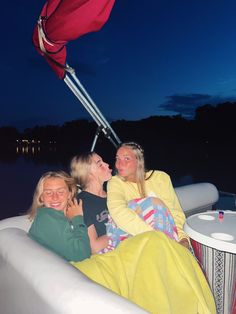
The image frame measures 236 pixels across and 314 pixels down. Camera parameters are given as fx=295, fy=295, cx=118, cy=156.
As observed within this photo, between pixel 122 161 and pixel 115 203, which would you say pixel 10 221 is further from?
pixel 122 161

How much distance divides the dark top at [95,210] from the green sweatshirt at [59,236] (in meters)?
0.37

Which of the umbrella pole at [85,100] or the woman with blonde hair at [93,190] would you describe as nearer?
the woman with blonde hair at [93,190]

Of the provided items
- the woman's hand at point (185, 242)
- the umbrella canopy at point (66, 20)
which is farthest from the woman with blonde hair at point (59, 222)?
the umbrella canopy at point (66, 20)

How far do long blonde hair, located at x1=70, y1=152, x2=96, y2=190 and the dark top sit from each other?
0.30 ft

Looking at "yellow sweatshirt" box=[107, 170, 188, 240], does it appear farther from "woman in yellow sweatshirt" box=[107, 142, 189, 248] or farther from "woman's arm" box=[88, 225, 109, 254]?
"woman's arm" box=[88, 225, 109, 254]

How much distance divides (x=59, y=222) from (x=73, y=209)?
0.99 ft

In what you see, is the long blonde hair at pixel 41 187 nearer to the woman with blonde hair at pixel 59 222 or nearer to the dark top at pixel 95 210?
the woman with blonde hair at pixel 59 222

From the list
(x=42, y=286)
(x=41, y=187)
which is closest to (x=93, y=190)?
(x=41, y=187)

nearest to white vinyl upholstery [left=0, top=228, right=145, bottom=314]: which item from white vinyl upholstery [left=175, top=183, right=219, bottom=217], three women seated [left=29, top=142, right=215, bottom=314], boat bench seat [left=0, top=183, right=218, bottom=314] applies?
boat bench seat [left=0, top=183, right=218, bottom=314]

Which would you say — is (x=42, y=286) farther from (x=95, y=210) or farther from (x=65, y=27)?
(x=65, y=27)

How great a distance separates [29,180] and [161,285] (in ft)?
64.5

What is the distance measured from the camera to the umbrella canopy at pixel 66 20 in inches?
63.6

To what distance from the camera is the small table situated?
163cm

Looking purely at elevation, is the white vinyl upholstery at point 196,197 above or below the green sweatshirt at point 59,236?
below
